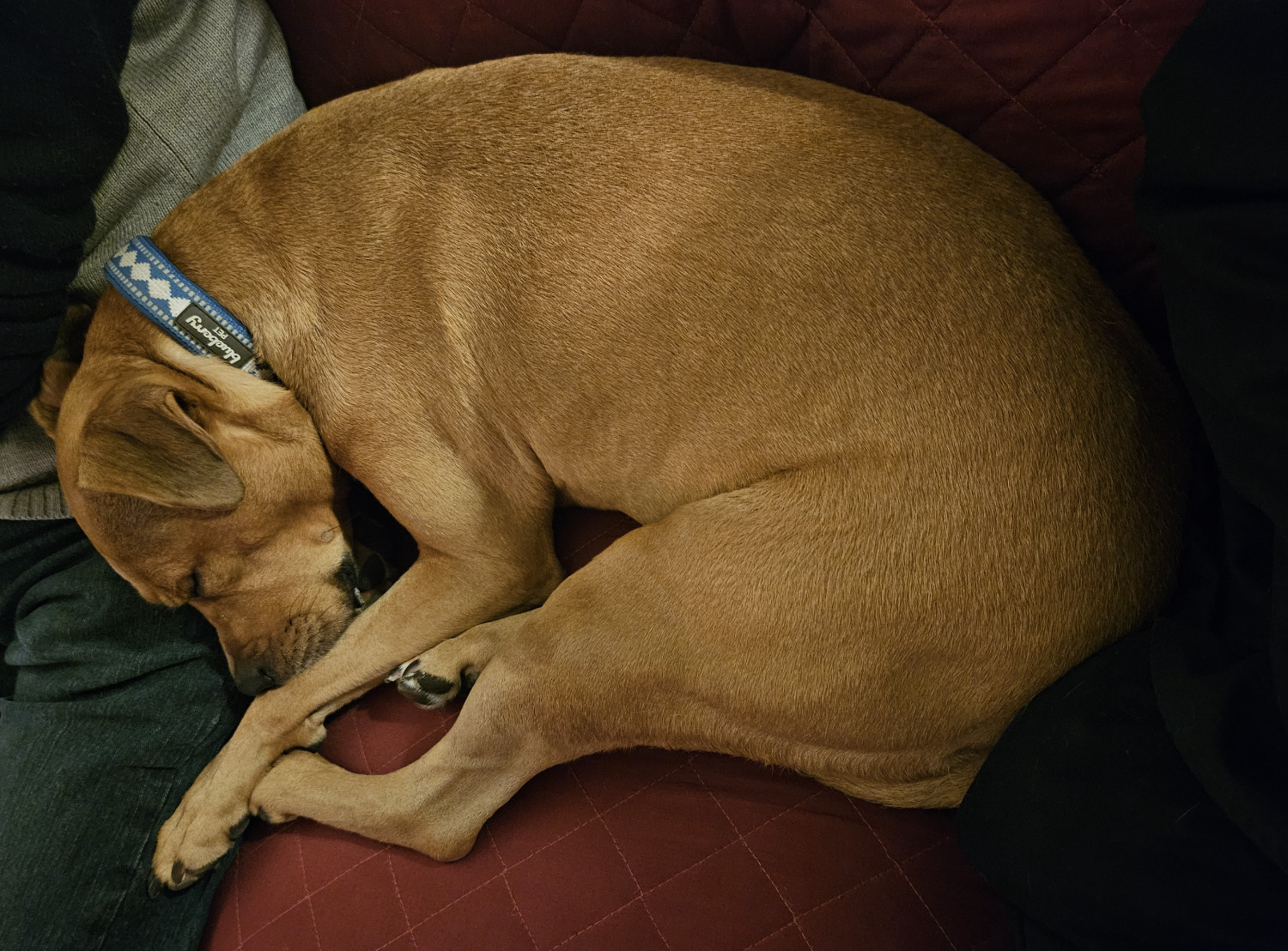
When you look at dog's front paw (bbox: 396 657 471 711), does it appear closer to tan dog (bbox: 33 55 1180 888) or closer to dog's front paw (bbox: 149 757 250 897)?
tan dog (bbox: 33 55 1180 888)

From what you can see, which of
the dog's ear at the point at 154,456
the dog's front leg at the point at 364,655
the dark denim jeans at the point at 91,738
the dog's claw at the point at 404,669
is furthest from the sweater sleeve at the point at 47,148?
the dog's claw at the point at 404,669

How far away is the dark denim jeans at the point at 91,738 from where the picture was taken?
1476mm

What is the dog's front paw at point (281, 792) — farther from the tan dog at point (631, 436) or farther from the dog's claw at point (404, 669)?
the dog's claw at point (404, 669)

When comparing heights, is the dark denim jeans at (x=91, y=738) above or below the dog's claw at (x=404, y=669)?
below

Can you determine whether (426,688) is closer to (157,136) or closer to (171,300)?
(171,300)

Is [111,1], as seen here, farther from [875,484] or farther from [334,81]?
[875,484]

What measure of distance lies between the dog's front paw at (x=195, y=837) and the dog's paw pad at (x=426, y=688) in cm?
40

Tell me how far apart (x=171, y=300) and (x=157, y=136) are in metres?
0.43

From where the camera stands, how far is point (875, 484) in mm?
1270

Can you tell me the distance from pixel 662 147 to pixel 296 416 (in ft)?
→ 2.90

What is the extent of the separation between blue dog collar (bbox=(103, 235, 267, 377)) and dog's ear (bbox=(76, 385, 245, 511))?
0.15 m

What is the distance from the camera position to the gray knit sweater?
5.41ft

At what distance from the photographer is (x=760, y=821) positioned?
4.71 feet

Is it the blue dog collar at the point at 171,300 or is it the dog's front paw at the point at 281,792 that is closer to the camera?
the blue dog collar at the point at 171,300
